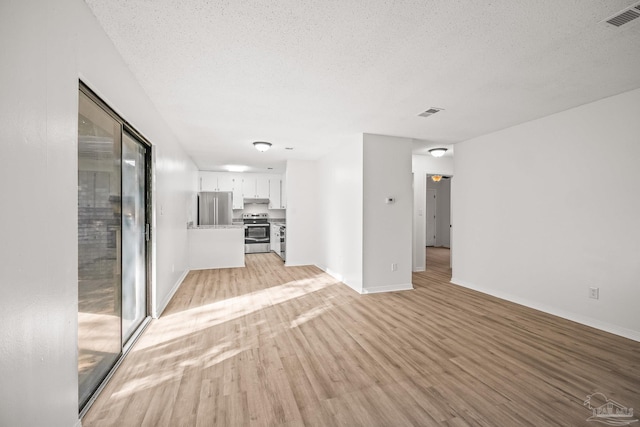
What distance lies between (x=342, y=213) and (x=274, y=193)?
451 centimetres

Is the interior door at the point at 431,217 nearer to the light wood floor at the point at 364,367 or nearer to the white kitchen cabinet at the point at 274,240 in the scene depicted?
the white kitchen cabinet at the point at 274,240

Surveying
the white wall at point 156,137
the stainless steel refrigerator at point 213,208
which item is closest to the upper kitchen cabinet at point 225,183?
the stainless steel refrigerator at point 213,208

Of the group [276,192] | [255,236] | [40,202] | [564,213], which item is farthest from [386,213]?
[276,192]

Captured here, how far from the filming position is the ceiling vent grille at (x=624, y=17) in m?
1.79

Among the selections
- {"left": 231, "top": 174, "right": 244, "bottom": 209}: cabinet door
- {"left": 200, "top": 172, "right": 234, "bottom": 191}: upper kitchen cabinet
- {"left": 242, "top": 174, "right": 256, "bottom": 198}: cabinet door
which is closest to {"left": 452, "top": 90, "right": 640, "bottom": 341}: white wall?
{"left": 242, "top": 174, "right": 256, "bottom": 198}: cabinet door

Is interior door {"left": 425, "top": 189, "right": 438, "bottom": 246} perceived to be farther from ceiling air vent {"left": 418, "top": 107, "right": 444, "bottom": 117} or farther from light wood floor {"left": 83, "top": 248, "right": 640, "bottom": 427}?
ceiling air vent {"left": 418, "top": 107, "right": 444, "bottom": 117}

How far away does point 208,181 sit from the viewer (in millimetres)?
8898

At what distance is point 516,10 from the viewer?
1.80m

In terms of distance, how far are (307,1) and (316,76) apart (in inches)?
36.5

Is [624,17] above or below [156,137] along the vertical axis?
above

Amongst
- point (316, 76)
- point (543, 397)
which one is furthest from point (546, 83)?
point (543, 397)

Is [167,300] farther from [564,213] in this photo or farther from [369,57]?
[564,213]

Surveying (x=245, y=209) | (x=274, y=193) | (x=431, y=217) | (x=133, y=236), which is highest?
(x=274, y=193)

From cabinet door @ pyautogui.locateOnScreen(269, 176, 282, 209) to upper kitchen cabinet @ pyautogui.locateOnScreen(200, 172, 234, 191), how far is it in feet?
4.08
